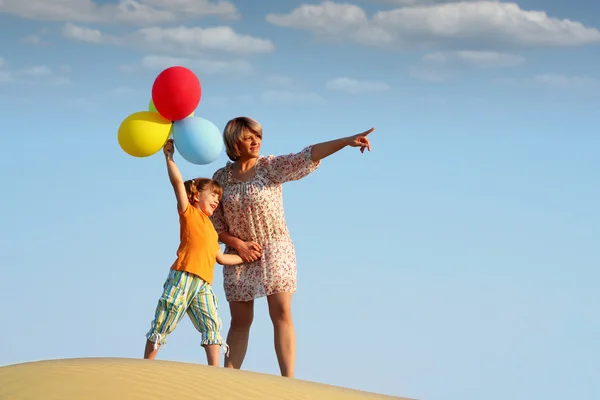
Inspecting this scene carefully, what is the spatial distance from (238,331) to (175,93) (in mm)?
2364

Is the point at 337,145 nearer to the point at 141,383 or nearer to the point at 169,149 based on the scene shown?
the point at 169,149

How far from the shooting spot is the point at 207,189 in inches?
340

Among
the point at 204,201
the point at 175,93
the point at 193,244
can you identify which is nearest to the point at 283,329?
the point at 193,244

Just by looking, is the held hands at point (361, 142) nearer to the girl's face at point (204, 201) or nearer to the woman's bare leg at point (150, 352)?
the girl's face at point (204, 201)

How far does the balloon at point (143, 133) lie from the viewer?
27.1 ft

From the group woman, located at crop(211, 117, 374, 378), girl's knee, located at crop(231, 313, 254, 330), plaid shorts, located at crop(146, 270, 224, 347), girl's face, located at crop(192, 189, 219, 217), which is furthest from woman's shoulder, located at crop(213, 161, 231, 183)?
girl's knee, located at crop(231, 313, 254, 330)

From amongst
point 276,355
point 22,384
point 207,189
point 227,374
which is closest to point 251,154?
point 207,189

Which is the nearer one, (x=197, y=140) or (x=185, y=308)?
(x=197, y=140)

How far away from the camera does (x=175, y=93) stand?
8.29 meters

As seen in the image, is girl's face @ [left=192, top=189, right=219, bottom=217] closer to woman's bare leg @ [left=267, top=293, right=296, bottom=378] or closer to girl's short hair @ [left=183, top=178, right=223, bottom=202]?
girl's short hair @ [left=183, top=178, right=223, bottom=202]

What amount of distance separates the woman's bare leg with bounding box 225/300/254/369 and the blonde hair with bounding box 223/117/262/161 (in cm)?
145

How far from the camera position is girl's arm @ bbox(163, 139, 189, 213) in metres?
8.23

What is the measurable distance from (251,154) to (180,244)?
42.0 inches

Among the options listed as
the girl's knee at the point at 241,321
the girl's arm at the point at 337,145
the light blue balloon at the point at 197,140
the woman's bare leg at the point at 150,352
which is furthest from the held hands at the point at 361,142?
the woman's bare leg at the point at 150,352
